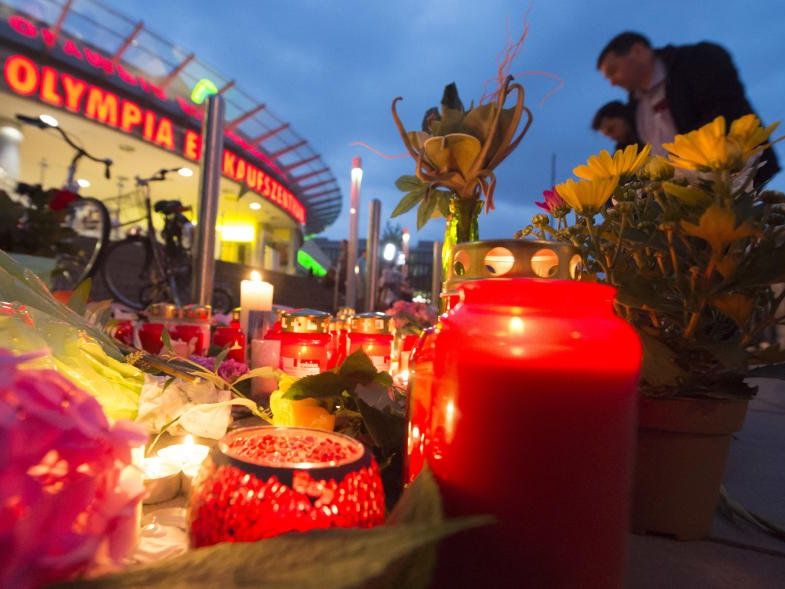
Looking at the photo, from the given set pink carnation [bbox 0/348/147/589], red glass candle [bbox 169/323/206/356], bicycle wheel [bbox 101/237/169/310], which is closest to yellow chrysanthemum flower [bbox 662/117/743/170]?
pink carnation [bbox 0/348/147/589]

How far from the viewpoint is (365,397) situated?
59 centimetres

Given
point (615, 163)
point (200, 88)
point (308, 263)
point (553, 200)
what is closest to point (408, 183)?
point (553, 200)

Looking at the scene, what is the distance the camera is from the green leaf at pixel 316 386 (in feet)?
1.88

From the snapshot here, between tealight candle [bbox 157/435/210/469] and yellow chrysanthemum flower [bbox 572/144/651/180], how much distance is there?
0.55 m

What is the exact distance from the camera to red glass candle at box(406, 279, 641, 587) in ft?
1.05

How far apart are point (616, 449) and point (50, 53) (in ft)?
27.2

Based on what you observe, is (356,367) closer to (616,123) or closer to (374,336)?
(374,336)

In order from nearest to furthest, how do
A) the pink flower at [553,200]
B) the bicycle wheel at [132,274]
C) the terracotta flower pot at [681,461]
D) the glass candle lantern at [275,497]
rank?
1. the glass candle lantern at [275,497]
2. the terracotta flower pot at [681,461]
3. the pink flower at [553,200]
4. the bicycle wheel at [132,274]

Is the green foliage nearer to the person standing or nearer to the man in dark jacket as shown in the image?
the man in dark jacket

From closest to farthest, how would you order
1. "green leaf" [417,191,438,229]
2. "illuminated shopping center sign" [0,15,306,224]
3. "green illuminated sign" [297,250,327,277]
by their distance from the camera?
1. "green leaf" [417,191,438,229]
2. "illuminated shopping center sign" [0,15,306,224]
3. "green illuminated sign" [297,250,327,277]

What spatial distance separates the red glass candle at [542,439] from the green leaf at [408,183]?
1.92 feet

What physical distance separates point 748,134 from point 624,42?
1782mm

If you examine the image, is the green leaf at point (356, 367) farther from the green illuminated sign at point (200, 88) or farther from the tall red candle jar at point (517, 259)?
the green illuminated sign at point (200, 88)

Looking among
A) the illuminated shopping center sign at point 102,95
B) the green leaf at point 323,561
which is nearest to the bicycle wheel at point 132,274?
the illuminated shopping center sign at point 102,95
